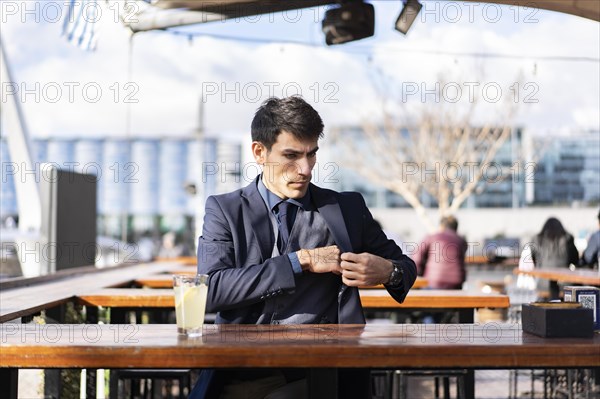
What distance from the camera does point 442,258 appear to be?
625 centimetres

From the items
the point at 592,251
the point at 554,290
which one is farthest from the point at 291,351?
the point at 592,251

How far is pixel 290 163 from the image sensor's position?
202 cm

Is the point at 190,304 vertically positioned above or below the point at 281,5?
below

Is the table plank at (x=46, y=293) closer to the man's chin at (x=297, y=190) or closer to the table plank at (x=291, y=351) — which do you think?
the table plank at (x=291, y=351)

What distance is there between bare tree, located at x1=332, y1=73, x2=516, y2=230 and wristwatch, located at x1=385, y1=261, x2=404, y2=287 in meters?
18.3

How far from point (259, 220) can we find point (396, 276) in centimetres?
39

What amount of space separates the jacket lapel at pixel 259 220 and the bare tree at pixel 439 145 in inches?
719

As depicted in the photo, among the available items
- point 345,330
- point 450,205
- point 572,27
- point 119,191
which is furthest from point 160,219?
point 345,330

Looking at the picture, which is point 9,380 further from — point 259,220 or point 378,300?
point 378,300

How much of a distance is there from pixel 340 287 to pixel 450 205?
22.1m

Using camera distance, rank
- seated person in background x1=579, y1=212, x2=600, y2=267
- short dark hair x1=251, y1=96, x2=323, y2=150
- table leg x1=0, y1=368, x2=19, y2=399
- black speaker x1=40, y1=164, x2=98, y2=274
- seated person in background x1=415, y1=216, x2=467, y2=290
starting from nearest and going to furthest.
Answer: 1. table leg x1=0, y1=368, x2=19, y2=399
2. short dark hair x1=251, y1=96, x2=323, y2=150
3. black speaker x1=40, y1=164, x2=98, y2=274
4. seated person in background x1=415, y1=216, x2=467, y2=290
5. seated person in background x1=579, y1=212, x2=600, y2=267

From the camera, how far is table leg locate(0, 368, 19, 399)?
167 centimetres

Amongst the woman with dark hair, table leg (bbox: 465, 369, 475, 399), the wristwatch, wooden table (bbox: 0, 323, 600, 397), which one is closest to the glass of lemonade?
wooden table (bbox: 0, 323, 600, 397)

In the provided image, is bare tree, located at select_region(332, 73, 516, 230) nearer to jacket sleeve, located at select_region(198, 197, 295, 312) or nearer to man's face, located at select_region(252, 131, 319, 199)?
man's face, located at select_region(252, 131, 319, 199)
